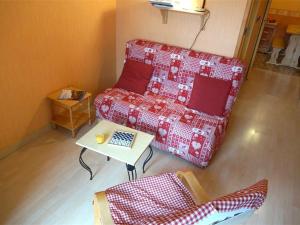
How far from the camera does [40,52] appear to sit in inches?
84.3

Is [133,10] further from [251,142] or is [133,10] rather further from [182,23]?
[251,142]

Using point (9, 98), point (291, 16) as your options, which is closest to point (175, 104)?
point (9, 98)

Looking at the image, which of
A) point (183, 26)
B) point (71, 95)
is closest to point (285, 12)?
point (183, 26)

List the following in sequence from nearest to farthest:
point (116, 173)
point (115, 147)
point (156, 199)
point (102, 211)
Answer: point (102, 211), point (156, 199), point (115, 147), point (116, 173)

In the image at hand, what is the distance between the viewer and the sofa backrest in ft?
7.38

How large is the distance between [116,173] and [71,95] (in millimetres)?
946

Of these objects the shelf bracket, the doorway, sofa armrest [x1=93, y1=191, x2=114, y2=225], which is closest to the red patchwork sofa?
the shelf bracket

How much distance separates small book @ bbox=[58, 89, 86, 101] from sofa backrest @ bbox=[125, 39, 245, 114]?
722 millimetres

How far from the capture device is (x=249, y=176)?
2102 mm

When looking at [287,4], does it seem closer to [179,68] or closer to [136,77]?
[179,68]

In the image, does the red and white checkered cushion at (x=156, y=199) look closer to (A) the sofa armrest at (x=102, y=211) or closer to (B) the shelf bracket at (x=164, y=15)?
(A) the sofa armrest at (x=102, y=211)

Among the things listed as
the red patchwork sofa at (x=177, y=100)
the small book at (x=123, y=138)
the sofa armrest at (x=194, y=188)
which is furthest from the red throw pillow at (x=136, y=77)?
the sofa armrest at (x=194, y=188)

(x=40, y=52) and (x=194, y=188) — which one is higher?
(x=40, y=52)

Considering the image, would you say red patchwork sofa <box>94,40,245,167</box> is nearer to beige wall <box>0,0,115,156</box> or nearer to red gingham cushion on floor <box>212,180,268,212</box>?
beige wall <box>0,0,115,156</box>
